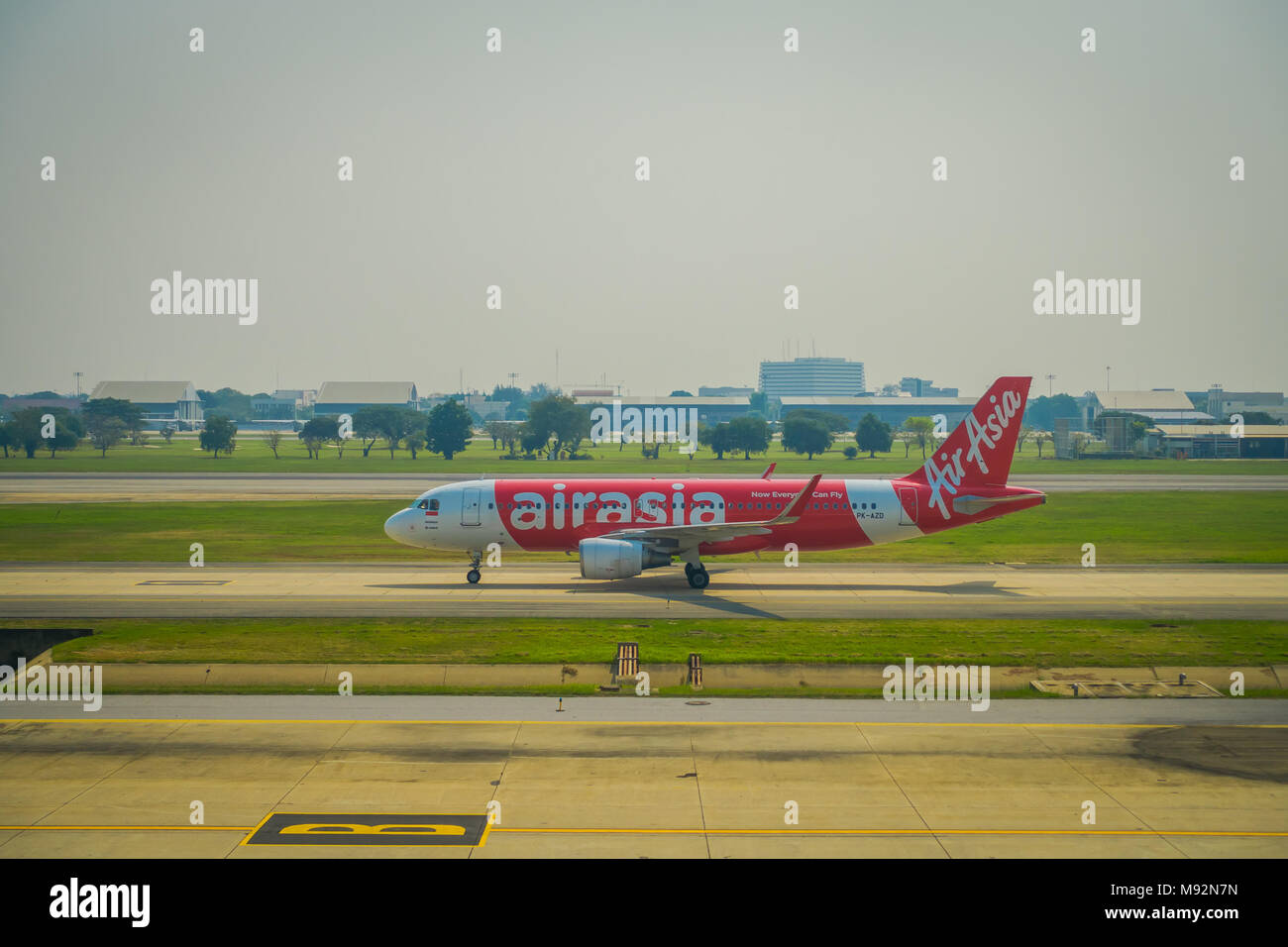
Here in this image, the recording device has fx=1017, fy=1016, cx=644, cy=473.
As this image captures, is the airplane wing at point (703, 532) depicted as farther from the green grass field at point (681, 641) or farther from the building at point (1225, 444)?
the building at point (1225, 444)

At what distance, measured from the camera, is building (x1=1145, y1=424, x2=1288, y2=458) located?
150 m

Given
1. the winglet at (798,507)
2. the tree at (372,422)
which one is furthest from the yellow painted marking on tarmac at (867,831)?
the tree at (372,422)

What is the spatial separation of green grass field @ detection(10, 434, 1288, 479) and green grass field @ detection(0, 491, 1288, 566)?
4049cm

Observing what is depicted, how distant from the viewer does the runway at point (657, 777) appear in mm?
17984

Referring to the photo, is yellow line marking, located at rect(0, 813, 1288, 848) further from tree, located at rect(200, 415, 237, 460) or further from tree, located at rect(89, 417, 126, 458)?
tree, located at rect(89, 417, 126, 458)

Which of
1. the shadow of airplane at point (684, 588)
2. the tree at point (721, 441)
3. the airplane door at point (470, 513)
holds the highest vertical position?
the tree at point (721, 441)

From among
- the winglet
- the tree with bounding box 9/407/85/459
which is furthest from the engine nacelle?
the tree with bounding box 9/407/85/459

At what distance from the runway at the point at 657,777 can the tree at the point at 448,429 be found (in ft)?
435

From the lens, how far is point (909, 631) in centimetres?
3491

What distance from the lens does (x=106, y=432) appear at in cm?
16925

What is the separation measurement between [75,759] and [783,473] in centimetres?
10364

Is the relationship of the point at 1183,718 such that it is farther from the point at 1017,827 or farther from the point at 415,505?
the point at 415,505

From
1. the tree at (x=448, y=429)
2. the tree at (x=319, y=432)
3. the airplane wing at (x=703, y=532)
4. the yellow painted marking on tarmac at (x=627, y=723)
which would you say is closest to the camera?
the yellow painted marking on tarmac at (x=627, y=723)
